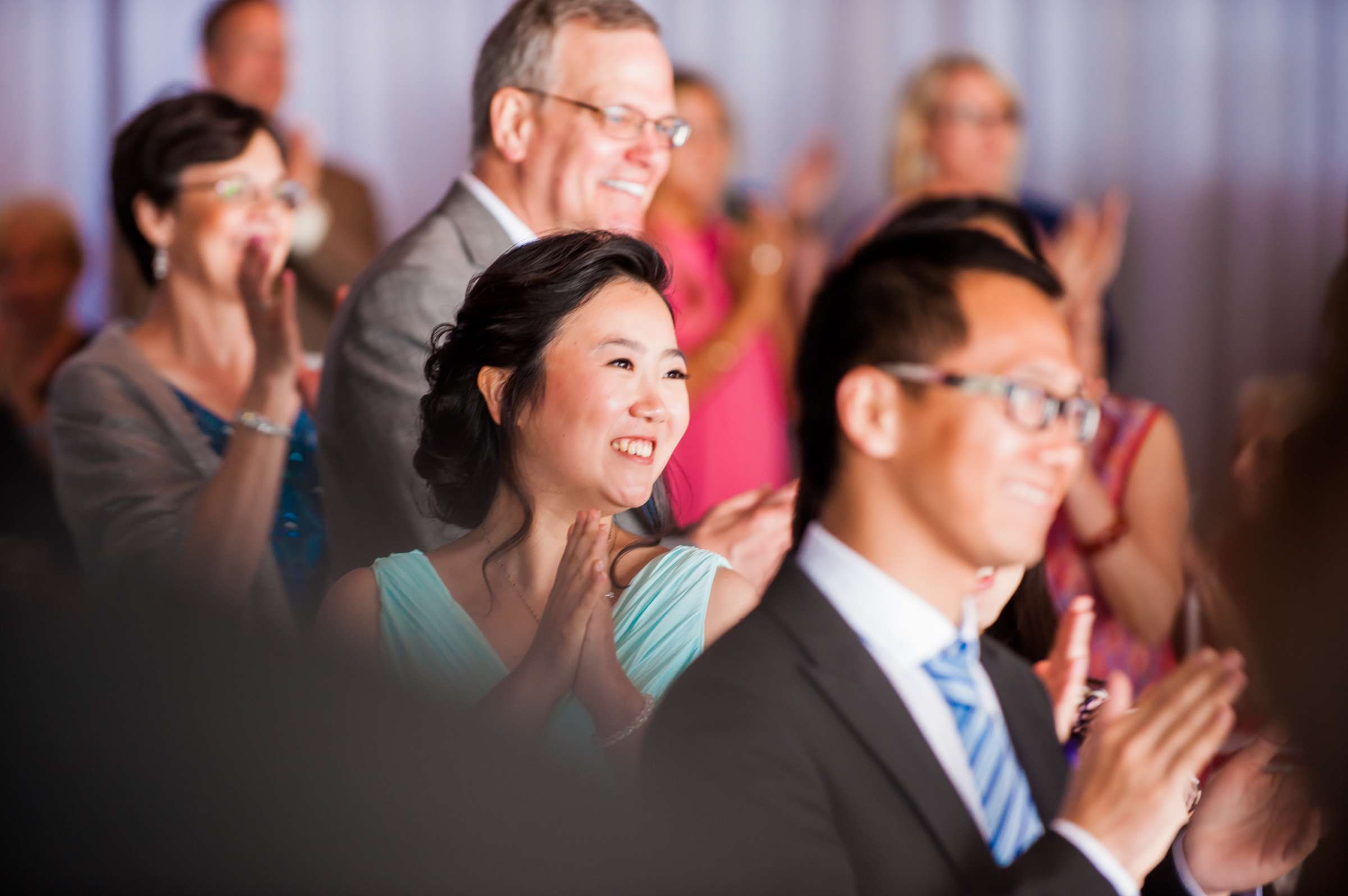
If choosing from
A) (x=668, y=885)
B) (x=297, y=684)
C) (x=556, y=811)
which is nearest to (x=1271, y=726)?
(x=668, y=885)

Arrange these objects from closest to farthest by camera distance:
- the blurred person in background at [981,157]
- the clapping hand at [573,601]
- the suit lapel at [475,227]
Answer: the clapping hand at [573,601]
the suit lapel at [475,227]
the blurred person in background at [981,157]

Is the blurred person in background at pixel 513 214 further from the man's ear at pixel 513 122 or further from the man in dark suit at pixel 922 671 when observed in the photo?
the man in dark suit at pixel 922 671

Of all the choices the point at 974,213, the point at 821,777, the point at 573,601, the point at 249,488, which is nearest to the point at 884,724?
the point at 821,777

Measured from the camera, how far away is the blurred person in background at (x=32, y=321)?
2406mm

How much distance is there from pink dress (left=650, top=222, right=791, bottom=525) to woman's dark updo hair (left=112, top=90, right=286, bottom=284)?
1313mm

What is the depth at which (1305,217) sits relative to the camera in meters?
4.54

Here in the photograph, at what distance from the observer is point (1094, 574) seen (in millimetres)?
2289

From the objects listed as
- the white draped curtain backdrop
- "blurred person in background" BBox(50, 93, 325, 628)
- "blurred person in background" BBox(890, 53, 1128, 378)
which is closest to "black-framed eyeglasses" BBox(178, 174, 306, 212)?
"blurred person in background" BBox(50, 93, 325, 628)

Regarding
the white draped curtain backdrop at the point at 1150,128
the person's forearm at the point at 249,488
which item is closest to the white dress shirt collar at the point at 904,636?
the person's forearm at the point at 249,488

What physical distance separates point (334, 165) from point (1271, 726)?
3.01 meters

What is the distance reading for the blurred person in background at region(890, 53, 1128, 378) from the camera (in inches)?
128

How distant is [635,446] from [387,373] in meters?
0.40

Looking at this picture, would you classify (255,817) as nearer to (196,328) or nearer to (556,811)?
(556,811)

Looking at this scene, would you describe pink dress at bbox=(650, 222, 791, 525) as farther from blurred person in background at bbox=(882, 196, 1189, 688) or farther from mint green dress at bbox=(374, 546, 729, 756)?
mint green dress at bbox=(374, 546, 729, 756)
